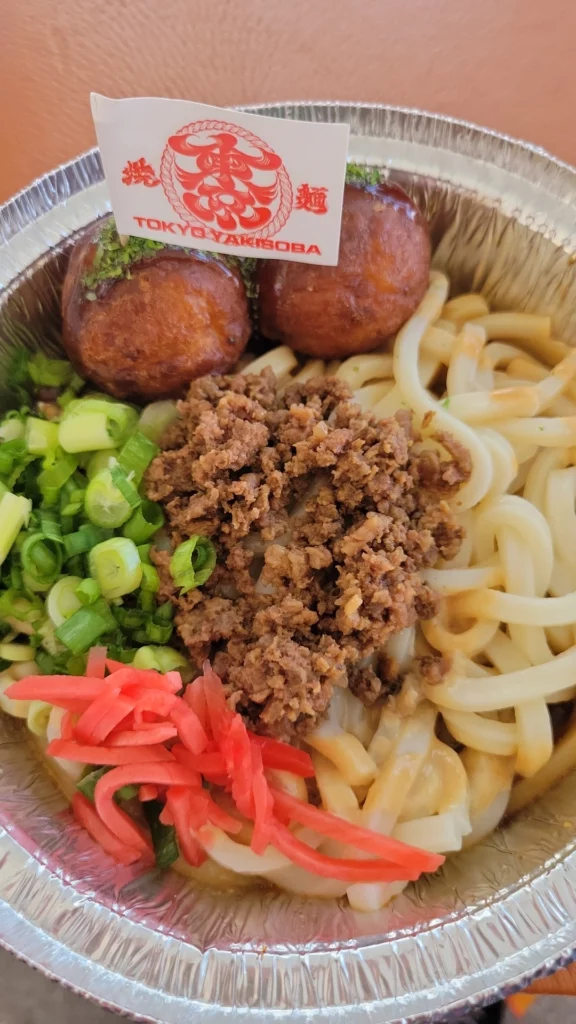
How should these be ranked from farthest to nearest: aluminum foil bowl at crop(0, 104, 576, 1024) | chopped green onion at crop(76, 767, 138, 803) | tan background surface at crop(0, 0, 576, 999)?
tan background surface at crop(0, 0, 576, 999)
chopped green onion at crop(76, 767, 138, 803)
aluminum foil bowl at crop(0, 104, 576, 1024)

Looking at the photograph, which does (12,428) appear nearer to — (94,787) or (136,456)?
(136,456)

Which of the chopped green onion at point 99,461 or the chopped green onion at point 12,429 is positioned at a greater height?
the chopped green onion at point 12,429

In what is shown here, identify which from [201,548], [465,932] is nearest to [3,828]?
[201,548]

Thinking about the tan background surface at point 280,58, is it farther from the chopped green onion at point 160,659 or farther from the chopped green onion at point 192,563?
the chopped green onion at point 160,659

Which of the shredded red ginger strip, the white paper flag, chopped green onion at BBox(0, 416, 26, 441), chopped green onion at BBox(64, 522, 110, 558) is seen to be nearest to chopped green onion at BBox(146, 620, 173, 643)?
the shredded red ginger strip

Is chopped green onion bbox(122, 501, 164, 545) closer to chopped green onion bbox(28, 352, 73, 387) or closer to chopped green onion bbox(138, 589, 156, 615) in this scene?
chopped green onion bbox(138, 589, 156, 615)

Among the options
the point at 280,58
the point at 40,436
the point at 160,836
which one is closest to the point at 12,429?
the point at 40,436

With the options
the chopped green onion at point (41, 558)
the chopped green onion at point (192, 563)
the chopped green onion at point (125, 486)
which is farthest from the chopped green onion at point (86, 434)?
the chopped green onion at point (192, 563)
